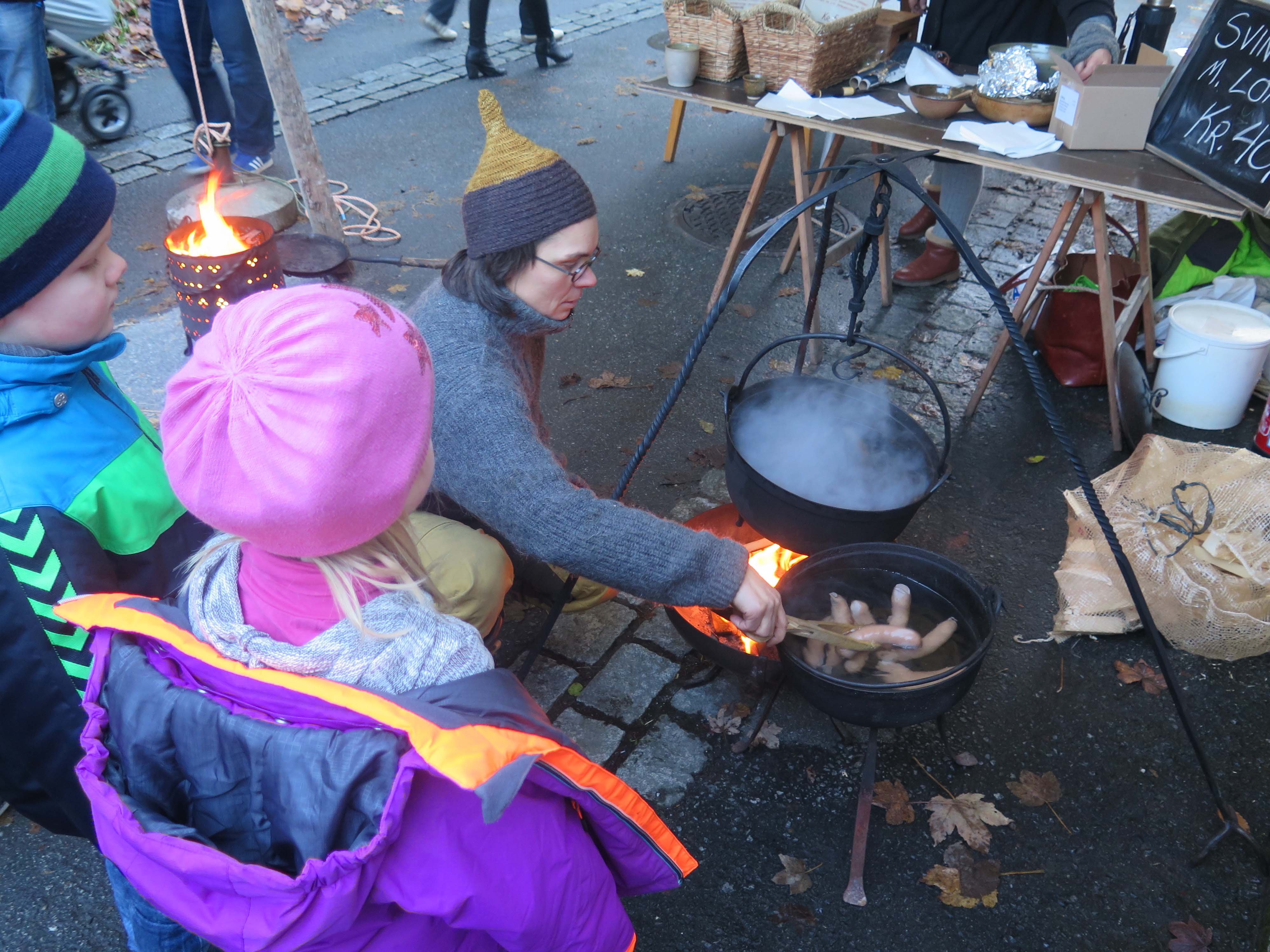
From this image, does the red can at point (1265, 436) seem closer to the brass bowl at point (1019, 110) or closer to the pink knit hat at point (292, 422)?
the brass bowl at point (1019, 110)

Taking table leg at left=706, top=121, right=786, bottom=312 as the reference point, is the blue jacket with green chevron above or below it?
above

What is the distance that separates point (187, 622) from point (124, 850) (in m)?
0.36

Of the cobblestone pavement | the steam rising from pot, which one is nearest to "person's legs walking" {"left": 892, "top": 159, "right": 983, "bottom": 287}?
the steam rising from pot

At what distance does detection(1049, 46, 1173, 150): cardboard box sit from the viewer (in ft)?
12.4

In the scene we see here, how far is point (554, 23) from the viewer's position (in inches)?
371

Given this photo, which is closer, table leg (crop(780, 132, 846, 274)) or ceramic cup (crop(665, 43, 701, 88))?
ceramic cup (crop(665, 43, 701, 88))

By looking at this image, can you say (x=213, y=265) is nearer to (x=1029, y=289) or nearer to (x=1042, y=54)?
(x=1029, y=289)

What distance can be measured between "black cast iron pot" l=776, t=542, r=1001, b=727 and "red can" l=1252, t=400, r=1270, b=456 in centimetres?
232

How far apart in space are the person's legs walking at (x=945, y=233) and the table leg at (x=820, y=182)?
0.57 m

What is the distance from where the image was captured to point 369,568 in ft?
4.76

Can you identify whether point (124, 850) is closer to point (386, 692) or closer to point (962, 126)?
point (386, 692)

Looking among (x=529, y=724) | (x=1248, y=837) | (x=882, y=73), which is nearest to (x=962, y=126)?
(x=882, y=73)

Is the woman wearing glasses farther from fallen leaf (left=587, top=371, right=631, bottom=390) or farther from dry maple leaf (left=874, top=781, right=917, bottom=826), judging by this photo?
fallen leaf (left=587, top=371, right=631, bottom=390)

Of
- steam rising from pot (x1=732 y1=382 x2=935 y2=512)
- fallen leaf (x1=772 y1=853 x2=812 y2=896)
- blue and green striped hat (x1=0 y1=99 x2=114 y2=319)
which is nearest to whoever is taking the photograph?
blue and green striped hat (x1=0 y1=99 x2=114 y2=319)
